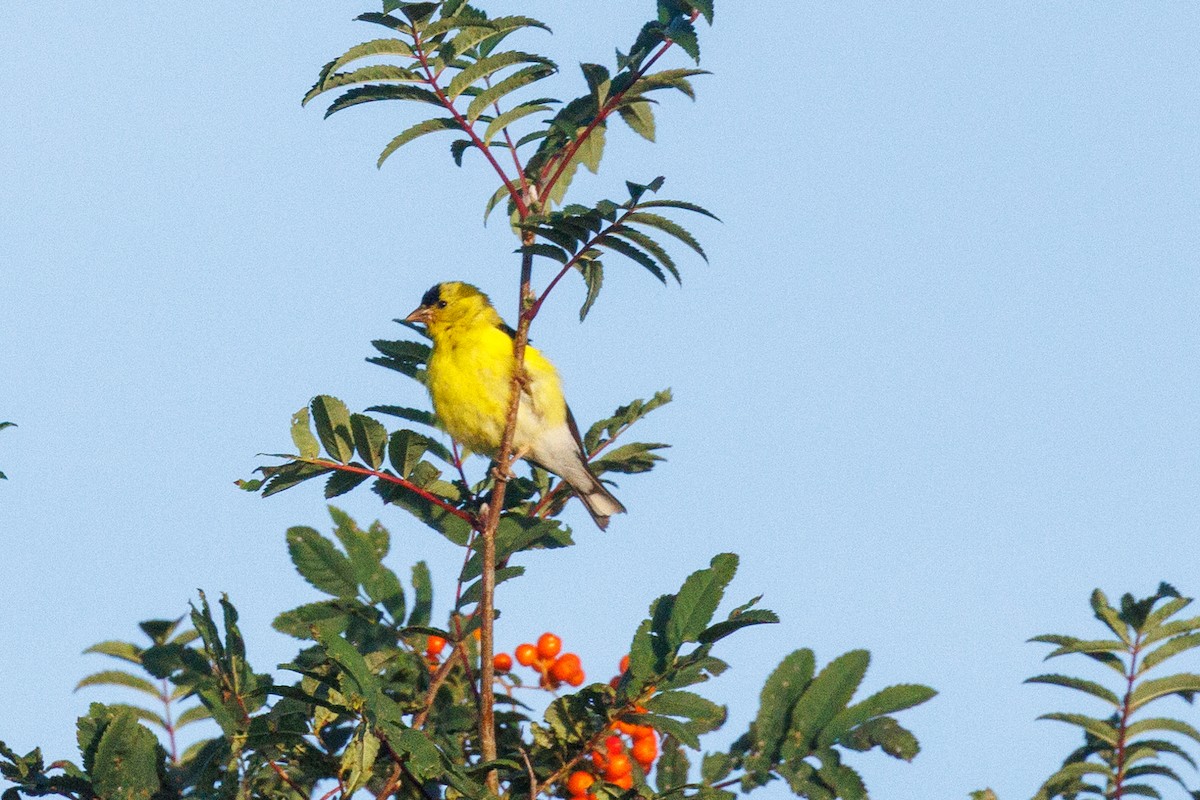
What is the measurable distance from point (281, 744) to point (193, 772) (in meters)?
0.71

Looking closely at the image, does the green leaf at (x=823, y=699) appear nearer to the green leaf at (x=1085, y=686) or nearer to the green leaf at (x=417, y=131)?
the green leaf at (x=1085, y=686)

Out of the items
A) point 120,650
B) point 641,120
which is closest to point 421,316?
point 120,650

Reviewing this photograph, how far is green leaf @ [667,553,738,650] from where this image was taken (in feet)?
9.46

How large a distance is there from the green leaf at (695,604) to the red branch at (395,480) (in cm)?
80

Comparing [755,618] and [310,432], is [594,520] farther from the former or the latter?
[755,618]

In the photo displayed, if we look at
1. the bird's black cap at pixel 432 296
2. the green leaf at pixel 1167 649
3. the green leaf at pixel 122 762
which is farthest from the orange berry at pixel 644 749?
the bird's black cap at pixel 432 296

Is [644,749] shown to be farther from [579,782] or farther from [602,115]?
[602,115]

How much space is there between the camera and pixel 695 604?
9.49 feet

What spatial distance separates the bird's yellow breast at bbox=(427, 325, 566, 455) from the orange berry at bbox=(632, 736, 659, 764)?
5.76 feet

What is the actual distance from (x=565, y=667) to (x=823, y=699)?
1.13 metres

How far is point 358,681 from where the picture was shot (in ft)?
8.80

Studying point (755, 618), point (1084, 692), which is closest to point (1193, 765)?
Answer: point (1084, 692)

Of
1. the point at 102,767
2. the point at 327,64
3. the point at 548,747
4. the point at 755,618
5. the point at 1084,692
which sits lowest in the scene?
the point at 102,767

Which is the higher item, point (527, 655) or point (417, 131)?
point (417, 131)
